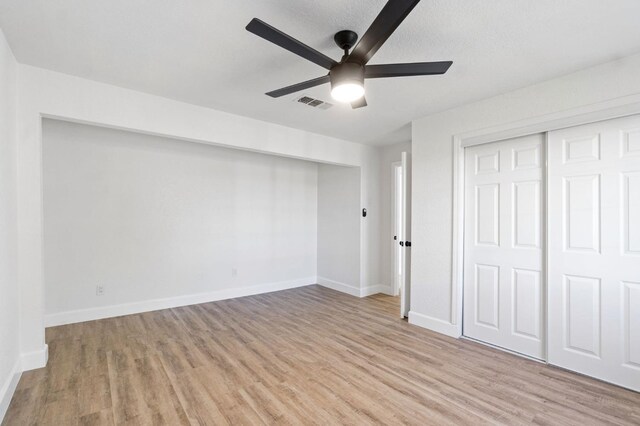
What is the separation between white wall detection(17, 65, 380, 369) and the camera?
2648mm

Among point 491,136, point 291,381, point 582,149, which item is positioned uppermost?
point 491,136

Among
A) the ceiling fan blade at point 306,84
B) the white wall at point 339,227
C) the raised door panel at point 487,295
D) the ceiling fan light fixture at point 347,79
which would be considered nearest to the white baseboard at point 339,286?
the white wall at point 339,227

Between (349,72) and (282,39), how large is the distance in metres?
0.48

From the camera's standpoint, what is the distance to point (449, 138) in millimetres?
3604

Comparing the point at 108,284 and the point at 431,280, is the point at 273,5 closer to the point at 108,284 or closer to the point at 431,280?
the point at 431,280

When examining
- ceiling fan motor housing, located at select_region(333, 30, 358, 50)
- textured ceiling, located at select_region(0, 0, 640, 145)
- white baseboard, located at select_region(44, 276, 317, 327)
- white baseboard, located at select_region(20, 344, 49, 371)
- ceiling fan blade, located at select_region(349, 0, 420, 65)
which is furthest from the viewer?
white baseboard, located at select_region(44, 276, 317, 327)

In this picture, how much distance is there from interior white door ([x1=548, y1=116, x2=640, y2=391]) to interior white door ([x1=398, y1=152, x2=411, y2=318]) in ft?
5.17

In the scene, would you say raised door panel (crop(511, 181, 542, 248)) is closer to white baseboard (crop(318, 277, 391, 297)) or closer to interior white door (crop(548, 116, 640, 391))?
interior white door (crop(548, 116, 640, 391))

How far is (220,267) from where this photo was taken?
4.96m

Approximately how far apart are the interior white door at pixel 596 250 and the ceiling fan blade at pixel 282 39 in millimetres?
2429

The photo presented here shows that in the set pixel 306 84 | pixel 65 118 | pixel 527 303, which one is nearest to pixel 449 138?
pixel 527 303

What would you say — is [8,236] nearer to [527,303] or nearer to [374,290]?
[527,303]

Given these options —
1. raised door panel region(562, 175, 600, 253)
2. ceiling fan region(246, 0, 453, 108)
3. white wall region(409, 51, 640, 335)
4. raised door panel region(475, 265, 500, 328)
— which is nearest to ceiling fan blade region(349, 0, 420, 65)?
ceiling fan region(246, 0, 453, 108)

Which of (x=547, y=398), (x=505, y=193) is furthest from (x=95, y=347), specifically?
(x=505, y=193)
